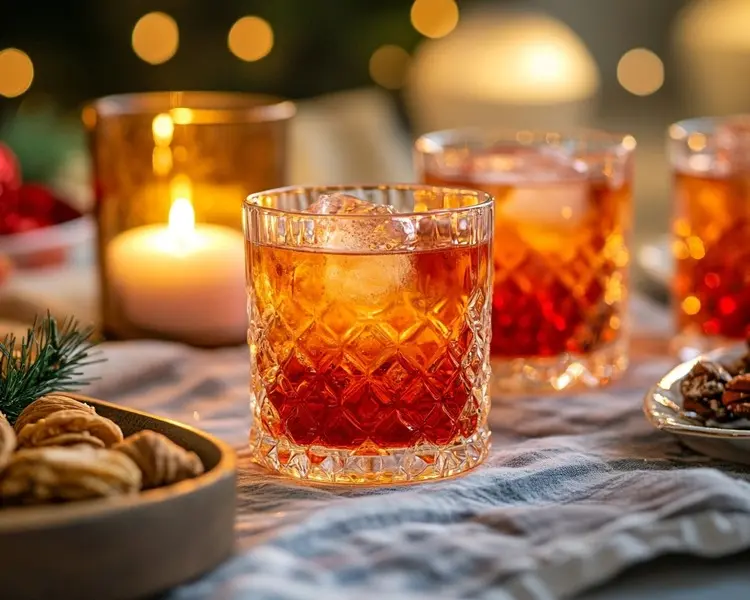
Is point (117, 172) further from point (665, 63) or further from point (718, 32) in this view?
point (665, 63)

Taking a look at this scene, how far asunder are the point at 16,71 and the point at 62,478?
235 centimetres

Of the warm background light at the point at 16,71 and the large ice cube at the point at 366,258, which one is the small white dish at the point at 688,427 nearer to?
the large ice cube at the point at 366,258

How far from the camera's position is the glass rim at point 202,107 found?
153 cm

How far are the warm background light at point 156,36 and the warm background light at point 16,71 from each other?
248mm

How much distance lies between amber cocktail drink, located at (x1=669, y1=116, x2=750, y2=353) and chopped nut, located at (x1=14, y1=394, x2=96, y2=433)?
0.72m

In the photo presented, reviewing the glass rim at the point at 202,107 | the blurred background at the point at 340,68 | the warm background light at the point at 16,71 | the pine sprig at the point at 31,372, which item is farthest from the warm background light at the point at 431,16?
the pine sprig at the point at 31,372

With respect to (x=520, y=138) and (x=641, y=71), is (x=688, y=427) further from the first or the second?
(x=641, y=71)

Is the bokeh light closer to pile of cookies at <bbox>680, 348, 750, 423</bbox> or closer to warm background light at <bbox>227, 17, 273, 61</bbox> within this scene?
pile of cookies at <bbox>680, 348, 750, 423</bbox>

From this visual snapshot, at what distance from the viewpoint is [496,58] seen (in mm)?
2605

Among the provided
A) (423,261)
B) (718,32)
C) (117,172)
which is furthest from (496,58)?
(423,261)

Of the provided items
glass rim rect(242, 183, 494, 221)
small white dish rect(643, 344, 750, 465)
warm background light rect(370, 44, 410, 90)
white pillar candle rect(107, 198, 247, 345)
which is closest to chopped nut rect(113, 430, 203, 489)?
glass rim rect(242, 183, 494, 221)

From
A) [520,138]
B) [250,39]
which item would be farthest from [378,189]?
[250,39]

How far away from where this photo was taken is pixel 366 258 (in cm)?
98

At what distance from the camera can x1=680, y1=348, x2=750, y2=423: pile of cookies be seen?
41.6 inches
